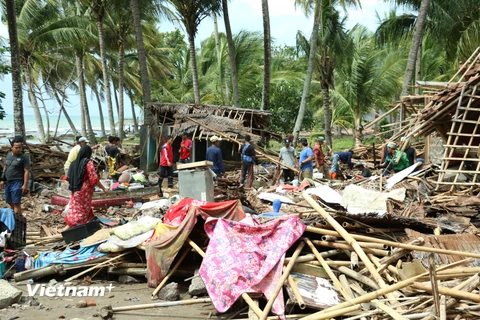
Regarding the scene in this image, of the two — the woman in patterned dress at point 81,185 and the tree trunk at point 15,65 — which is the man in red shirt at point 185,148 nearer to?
the woman in patterned dress at point 81,185

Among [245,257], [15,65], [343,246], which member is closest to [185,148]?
[15,65]

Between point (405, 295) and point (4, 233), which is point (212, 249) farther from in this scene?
point (4, 233)

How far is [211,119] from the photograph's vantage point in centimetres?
1566

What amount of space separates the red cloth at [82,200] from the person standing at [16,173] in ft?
3.62

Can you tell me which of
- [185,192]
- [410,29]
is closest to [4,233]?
[185,192]

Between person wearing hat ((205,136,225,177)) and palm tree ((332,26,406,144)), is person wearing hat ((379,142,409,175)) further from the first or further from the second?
palm tree ((332,26,406,144))

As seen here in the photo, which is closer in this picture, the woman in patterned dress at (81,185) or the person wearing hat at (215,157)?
the woman in patterned dress at (81,185)

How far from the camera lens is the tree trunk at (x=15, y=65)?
46.6 ft

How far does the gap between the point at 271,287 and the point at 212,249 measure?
916 mm

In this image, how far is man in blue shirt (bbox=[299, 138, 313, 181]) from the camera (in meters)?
12.6

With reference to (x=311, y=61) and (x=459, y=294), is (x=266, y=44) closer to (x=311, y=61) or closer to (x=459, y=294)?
(x=311, y=61)

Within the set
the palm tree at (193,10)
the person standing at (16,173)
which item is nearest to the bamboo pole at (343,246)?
the person standing at (16,173)

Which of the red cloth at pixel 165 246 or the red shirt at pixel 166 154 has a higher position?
the red shirt at pixel 166 154

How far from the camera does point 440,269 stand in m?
4.85
